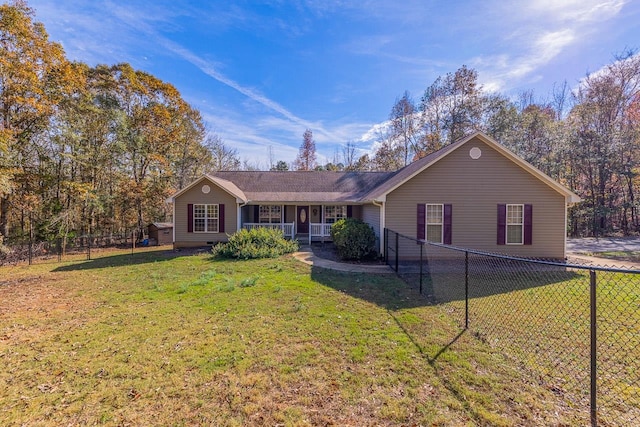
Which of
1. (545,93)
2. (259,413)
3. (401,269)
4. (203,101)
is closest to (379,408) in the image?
(259,413)

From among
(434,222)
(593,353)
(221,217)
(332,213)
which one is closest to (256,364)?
(593,353)

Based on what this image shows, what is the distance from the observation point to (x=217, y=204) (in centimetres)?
1445

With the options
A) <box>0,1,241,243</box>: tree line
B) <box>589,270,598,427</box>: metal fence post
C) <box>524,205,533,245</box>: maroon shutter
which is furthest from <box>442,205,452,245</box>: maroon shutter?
<box>0,1,241,243</box>: tree line

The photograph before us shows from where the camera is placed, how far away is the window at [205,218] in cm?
1450

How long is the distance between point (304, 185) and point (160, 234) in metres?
10.8

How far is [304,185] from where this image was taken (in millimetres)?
17875

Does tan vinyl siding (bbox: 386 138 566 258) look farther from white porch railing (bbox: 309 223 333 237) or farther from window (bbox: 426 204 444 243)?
white porch railing (bbox: 309 223 333 237)

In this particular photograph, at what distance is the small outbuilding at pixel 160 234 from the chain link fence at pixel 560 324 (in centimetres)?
1692

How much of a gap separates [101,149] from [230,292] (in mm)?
18472

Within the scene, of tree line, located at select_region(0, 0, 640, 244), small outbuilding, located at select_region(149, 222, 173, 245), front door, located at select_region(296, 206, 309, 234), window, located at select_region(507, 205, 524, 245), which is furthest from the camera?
small outbuilding, located at select_region(149, 222, 173, 245)

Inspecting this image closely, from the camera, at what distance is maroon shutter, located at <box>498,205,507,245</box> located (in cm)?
1064

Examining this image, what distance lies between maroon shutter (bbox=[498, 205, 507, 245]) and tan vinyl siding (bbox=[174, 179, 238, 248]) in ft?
40.5

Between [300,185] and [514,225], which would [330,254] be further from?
[514,225]

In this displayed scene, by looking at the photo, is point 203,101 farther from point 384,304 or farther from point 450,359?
point 450,359
